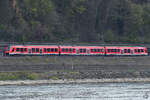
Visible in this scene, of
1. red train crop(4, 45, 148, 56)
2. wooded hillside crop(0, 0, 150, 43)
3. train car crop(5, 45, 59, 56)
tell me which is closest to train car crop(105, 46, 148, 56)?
red train crop(4, 45, 148, 56)

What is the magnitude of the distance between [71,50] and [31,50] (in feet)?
20.1

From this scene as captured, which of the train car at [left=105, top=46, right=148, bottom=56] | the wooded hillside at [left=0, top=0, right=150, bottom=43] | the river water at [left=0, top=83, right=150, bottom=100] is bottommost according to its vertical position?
the river water at [left=0, top=83, right=150, bottom=100]

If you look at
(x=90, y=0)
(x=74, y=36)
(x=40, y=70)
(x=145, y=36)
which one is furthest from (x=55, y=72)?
(x=145, y=36)

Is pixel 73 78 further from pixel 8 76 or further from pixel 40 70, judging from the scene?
pixel 8 76

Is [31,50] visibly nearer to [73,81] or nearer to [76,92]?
[73,81]

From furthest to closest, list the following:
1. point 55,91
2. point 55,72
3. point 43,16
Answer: point 43,16
point 55,72
point 55,91

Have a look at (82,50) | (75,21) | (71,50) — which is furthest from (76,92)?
(75,21)

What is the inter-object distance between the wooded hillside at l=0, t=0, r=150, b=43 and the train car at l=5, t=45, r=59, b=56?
827 centimetres

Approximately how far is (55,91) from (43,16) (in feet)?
84.1

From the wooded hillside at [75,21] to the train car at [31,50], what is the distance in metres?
8.27

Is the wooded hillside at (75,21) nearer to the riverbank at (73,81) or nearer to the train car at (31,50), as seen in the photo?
the train car at (31,50)

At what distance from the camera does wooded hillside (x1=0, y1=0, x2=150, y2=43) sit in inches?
2131

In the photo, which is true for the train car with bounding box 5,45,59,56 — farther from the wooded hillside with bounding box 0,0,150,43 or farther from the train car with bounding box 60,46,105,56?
the wooded hillside with bounding box 0,0,150,43

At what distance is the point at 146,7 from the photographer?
64312mm
